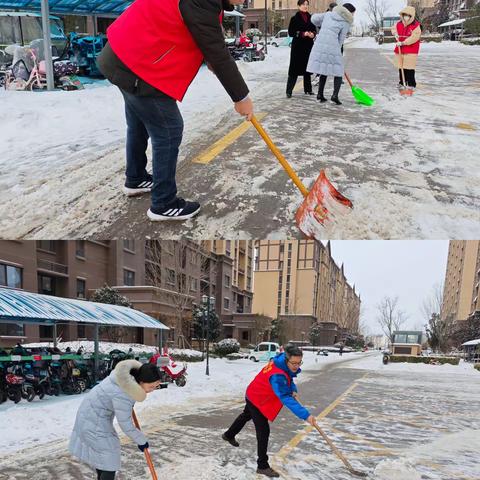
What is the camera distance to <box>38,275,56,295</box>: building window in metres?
20.8

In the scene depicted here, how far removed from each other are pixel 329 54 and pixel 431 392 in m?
7.53

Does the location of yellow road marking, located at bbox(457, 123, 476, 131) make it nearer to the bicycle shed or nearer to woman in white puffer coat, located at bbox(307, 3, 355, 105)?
woman in white puffer coat, located at bbox(307, 3, 355, 105)

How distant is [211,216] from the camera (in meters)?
4.94

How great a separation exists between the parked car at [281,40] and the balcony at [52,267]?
19.3 m

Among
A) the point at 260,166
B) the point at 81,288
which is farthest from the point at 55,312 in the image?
the point at 81,288

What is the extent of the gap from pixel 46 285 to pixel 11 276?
3431 millimetres

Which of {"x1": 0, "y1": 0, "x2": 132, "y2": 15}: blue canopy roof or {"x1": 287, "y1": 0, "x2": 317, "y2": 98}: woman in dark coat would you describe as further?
{"x1": 0, "y1": 0, "x2": 132, "y2": 15}: blue canopy roof

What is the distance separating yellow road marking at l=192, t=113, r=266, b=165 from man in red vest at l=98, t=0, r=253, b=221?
187 cm

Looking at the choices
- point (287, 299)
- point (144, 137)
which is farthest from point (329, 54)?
point (287, 299)

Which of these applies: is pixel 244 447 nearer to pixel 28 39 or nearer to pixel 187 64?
pixel 187 64

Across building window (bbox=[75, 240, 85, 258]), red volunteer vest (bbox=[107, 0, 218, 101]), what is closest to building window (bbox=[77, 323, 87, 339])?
building window (bbox=[75, 240, 85, 258])

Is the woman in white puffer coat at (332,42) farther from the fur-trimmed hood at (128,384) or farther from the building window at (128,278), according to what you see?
the building window at (128,278)

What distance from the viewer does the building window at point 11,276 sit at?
1708 cm

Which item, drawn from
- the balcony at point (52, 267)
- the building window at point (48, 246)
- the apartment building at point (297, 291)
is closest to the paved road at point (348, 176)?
the building window at point (48, 246)
